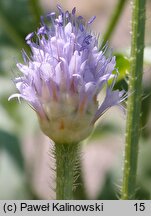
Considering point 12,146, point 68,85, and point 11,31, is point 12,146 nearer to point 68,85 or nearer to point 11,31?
point 11,31

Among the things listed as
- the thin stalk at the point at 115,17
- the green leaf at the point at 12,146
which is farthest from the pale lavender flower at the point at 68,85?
the green leaf at the point at 12,146

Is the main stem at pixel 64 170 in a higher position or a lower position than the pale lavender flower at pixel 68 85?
lower

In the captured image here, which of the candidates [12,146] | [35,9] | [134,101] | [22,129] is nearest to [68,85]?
[134,101]

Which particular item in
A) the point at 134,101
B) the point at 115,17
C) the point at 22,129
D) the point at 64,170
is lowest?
the point at 64,170

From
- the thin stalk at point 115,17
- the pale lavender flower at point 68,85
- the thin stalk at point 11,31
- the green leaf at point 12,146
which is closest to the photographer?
the pale lavender flower at point 68,85

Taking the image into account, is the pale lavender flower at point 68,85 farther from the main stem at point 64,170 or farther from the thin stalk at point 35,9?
the thin stalk at point 35,9

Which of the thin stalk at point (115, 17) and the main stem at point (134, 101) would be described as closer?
the main stem at point (134, 101)
